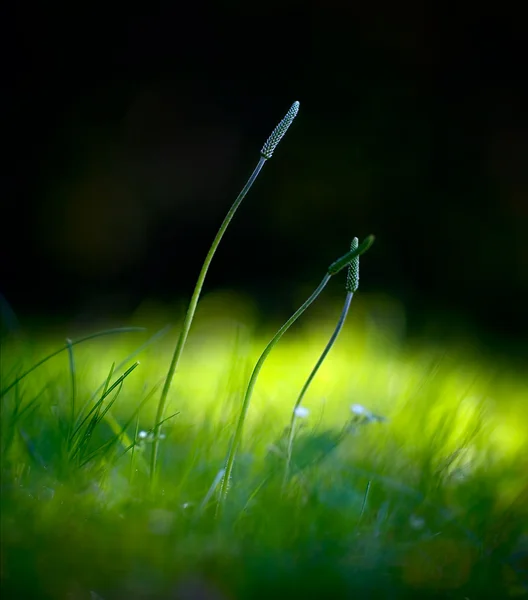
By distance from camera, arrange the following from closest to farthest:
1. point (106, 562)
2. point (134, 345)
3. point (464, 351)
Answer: point (106, 562) < point (134, 345) < point (464, 351)

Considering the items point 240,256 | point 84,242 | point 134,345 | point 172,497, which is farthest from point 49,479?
point 84,242

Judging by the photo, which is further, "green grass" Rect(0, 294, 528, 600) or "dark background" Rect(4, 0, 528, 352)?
"dark background" Rect(4, 0, 528, 352)

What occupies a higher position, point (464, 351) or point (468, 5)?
point (468, 5)

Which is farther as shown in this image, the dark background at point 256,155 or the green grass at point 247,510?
the dark background at point 256,155

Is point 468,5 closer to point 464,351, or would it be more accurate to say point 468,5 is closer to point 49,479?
point 464,351

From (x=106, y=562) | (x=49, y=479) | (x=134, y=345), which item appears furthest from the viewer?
(x=134, y=345)

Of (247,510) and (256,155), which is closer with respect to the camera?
(247,510)

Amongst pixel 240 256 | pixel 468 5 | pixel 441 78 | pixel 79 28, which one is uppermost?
pixel 468 5

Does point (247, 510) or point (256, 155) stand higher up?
point (256, 155)
